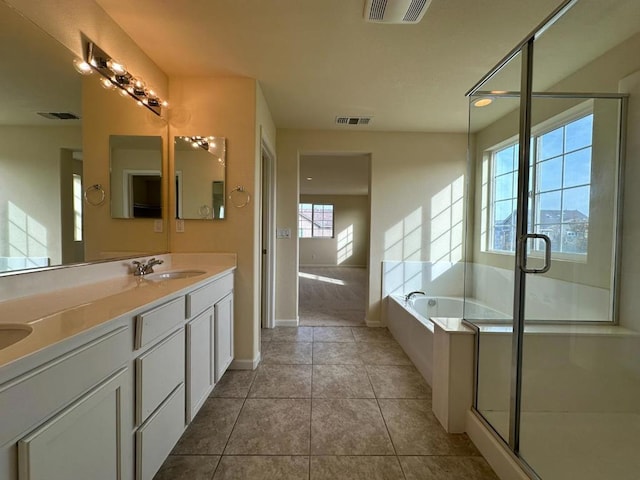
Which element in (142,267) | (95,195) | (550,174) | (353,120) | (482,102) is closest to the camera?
(95,195)

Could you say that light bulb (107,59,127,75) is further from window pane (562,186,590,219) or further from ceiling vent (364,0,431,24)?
window pane (562,186,590,219)

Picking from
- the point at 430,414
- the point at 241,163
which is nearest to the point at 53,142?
the point at 241,163

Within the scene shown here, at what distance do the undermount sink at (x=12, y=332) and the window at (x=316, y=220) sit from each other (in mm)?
8763

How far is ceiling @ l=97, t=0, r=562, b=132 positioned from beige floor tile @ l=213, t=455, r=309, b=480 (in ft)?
8.01

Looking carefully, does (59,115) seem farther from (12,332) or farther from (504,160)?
(504,160)

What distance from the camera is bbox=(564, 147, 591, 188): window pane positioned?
77.2 inches

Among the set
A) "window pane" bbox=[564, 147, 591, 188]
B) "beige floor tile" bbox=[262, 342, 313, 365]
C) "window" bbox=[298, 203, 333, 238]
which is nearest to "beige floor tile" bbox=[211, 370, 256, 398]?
"beige floor tile" bbox=[262, 342, 313, 365]

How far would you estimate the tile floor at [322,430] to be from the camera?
141cm

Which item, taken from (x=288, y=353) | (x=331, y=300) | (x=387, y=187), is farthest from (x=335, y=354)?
(x=331, y=300)

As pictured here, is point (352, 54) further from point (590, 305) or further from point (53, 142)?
point (590, 305)

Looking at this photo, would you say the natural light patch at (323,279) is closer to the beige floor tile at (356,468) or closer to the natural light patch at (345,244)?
the natural light patch at (345,244)

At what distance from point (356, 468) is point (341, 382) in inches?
31.1

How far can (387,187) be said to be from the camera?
351 centimetres

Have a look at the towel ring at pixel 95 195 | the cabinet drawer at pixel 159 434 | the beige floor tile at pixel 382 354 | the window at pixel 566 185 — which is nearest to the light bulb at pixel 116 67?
the towel ring at pixel 95 195
